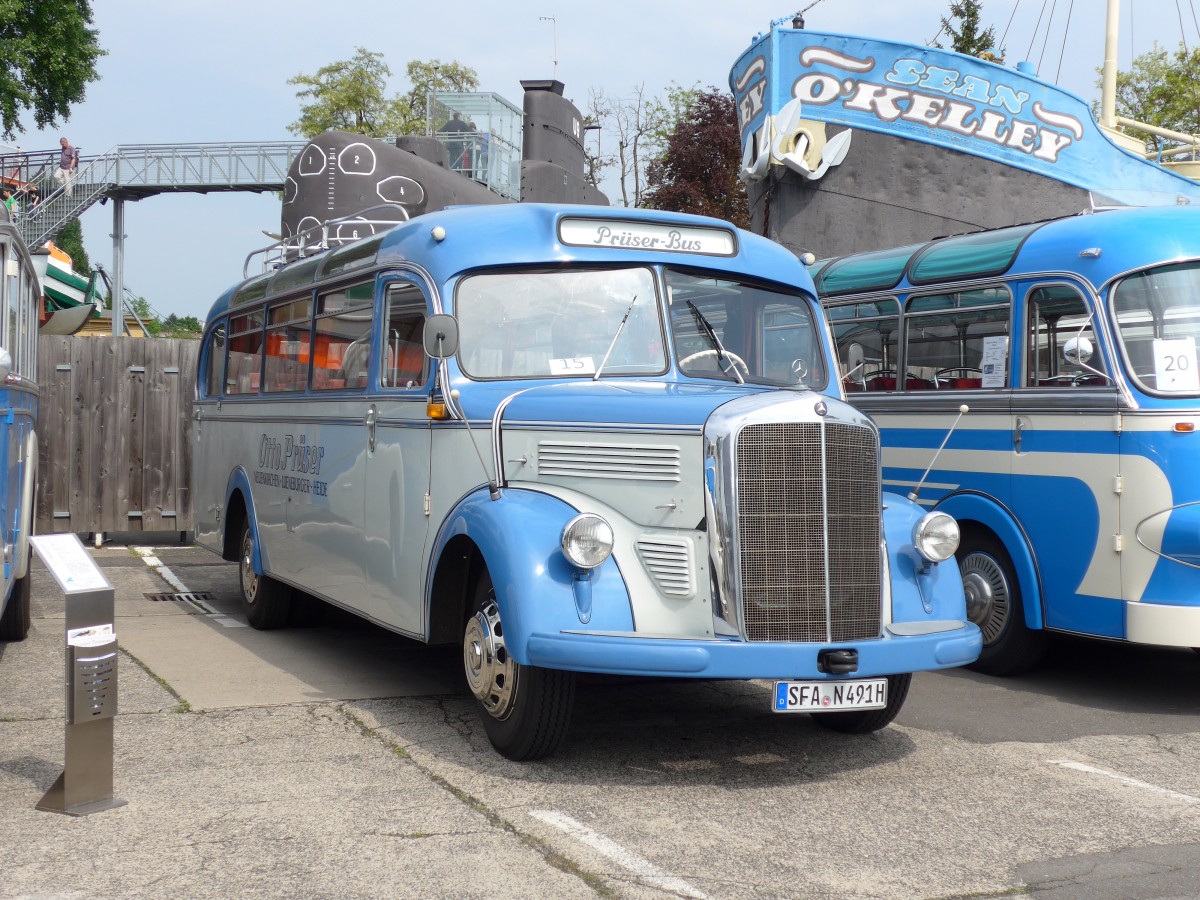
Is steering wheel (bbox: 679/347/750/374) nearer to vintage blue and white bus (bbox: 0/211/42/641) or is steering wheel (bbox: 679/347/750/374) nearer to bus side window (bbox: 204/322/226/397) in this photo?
vintage blue and white bus (bbox: 0/211/42/641)

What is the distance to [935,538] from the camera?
598 cm

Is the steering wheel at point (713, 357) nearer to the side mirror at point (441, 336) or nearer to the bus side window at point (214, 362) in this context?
the side mirror at point (441, 336)

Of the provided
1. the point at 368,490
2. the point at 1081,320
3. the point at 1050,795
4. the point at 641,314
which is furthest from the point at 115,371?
the point at 1050,795

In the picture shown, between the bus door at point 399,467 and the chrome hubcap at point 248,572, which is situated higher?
the bus door at point 399,467

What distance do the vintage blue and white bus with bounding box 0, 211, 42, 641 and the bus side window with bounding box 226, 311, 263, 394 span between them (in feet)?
4.90

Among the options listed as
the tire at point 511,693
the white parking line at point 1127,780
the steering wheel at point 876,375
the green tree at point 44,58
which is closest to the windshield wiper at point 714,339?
the tire at point 511,693

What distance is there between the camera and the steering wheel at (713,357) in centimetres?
639

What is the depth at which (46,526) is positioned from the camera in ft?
47.8

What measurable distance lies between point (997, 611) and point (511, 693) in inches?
150

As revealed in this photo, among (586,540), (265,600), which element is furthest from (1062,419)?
(265,600)

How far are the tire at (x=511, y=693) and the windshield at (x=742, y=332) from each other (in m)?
1.56

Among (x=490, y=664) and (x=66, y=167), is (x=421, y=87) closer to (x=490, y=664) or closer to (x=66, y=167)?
(x=66, y=167)

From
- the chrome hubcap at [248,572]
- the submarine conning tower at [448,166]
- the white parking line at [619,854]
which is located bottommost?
the white parking line at [619,854]

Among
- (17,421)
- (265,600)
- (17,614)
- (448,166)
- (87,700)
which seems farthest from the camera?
(448,166)
